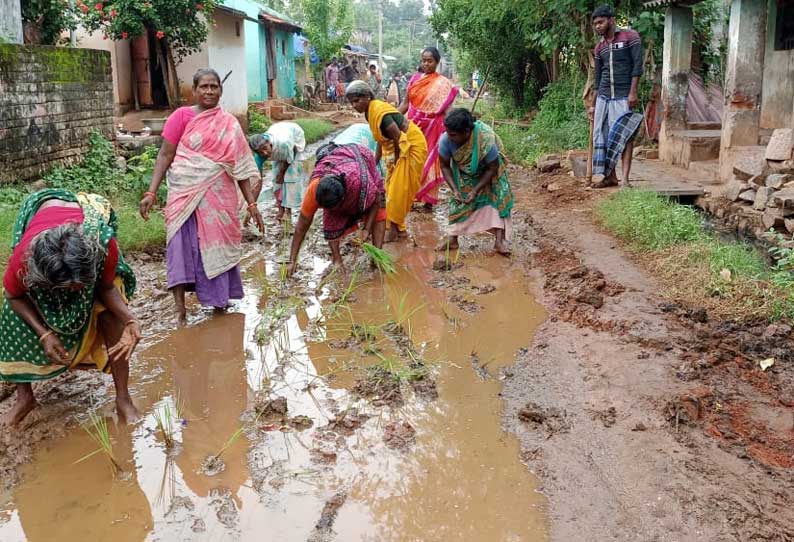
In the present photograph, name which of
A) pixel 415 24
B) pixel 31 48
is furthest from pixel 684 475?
pixel 415 24

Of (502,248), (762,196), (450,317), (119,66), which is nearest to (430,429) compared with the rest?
(450,317)

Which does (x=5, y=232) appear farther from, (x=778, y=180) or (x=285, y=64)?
(x=285, y=64)

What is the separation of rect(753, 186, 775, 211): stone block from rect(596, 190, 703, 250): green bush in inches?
28.1

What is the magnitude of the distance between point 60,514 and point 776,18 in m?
9.40

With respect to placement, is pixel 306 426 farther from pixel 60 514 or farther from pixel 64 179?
pixel 64 179

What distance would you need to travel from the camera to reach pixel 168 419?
322cm

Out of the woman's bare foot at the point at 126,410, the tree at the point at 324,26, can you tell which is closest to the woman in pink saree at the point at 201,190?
the woman's bare foot at the point at 126,410

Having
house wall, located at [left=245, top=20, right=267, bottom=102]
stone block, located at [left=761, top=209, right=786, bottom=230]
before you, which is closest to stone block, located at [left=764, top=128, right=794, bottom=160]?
stone block, located at [left=761, top=209, right=786, bottom=230]

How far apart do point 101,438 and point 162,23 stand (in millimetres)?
→ 10728

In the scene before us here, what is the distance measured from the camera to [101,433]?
10.1 feet

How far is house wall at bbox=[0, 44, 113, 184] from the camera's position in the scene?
7004mm

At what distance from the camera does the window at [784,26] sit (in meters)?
8.73

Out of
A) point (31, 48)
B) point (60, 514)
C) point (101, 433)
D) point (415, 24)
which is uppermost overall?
point (415, 24)

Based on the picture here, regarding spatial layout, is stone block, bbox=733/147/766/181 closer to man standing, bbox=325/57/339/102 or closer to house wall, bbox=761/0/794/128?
house wall, bbox=761/0/794/128
